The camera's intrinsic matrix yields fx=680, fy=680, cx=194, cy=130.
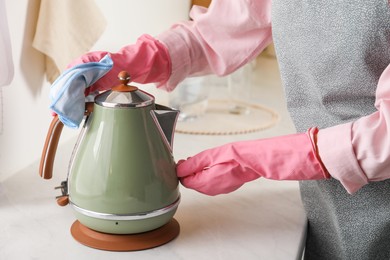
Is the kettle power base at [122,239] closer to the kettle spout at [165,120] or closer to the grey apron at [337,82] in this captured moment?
the kettle spout at [165,120]

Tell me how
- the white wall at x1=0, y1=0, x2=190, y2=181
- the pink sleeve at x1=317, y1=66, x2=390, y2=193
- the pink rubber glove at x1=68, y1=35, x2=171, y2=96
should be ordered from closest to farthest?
1. the pink sleeve at x1=317, y1=66, x2=390, y2=193
2. the pink rubber glove at x1=68, y1=35, x2=171, y2=96
3. the white wall at x1=0, y1=0, x2=190, y2=181

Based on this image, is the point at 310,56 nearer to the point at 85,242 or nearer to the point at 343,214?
the point at 343,214

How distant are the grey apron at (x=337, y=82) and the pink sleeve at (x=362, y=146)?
0.05m

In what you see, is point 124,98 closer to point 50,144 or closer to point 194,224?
point 50,144

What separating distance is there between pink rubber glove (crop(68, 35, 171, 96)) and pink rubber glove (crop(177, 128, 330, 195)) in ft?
0.70

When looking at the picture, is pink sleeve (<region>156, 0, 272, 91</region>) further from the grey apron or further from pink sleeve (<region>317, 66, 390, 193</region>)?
pink sleeve (<region>317, 66, 390, 193</region>)

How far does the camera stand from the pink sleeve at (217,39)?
1.19 m

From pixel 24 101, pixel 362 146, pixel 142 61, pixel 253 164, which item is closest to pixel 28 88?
pixel 24 101

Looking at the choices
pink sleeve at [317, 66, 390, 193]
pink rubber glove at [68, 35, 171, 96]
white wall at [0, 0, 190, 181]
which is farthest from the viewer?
white wall at [0, 0, 190, 181]

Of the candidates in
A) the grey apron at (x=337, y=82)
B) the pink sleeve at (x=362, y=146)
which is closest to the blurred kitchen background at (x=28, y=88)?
the grey apron at (x=337, y=82)

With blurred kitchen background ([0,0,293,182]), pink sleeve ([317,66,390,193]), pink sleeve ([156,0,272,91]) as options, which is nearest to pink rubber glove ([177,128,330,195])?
pink sleeve ([317,66,390,193])

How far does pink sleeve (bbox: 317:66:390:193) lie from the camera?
0.88 meters

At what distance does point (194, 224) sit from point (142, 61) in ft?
0.98

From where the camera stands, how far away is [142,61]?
116cm
